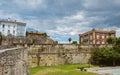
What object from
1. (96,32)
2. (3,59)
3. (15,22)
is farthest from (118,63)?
(15,22)

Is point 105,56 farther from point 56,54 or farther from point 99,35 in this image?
point 99,35

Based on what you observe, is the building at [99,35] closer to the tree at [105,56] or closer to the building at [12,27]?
the building at [12,27]

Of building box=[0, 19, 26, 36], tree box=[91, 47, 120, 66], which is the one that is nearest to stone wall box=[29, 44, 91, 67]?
tree box=[91, 47, 120, 66]

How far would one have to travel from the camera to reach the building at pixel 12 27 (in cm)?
10016

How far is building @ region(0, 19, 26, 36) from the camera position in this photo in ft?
329

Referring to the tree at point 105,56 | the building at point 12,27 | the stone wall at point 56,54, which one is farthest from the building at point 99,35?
the tree at point 105,56

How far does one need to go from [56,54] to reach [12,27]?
2161 inches

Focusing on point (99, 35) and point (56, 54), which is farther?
point (99, 35)

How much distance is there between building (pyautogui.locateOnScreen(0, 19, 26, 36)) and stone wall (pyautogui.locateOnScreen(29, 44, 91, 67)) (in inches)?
2082

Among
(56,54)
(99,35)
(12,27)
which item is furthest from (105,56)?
(12,27)

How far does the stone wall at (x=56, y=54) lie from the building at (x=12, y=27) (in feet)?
173

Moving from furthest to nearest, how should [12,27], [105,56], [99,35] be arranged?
[12,27], [99,35], [105,56]

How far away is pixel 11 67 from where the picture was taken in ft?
41.5

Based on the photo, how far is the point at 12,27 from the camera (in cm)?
10275
